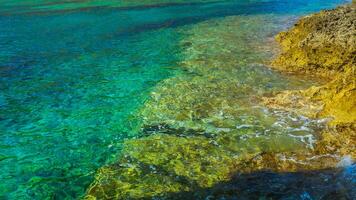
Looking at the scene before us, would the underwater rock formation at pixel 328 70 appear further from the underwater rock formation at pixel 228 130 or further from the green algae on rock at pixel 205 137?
the green algae on rock at pixel 205 137

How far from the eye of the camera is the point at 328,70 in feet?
57.8

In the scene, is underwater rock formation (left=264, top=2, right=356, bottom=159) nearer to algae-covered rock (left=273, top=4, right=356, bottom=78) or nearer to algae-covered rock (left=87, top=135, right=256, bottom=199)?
algae-covered rock (left=273, top=4, right=356, bottom=78)

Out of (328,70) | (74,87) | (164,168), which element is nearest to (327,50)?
(328,70)

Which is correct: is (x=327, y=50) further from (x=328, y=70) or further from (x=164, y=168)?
(x=164, y=168)

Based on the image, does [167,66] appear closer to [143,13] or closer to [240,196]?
[240,196]

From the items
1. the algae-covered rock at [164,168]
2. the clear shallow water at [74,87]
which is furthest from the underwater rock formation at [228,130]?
the clear shallow water at [74,87]

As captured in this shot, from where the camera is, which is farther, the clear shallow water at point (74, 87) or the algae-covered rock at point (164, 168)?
the clear shallow water at point (74, 87)

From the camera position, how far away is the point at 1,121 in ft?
46.9

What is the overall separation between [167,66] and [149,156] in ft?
33.3

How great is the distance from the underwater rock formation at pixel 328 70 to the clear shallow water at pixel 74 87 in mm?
1832

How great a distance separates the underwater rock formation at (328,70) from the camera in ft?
37.5

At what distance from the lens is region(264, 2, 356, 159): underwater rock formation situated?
11.4m

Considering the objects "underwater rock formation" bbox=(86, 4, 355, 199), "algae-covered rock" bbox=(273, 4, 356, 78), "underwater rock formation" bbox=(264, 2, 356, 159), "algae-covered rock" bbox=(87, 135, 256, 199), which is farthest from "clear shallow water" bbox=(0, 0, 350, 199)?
"underwater rock formation" bbox=(264, 2, 356, 159)

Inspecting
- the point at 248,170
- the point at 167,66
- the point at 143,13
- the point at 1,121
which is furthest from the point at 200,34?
the point at 248,170
